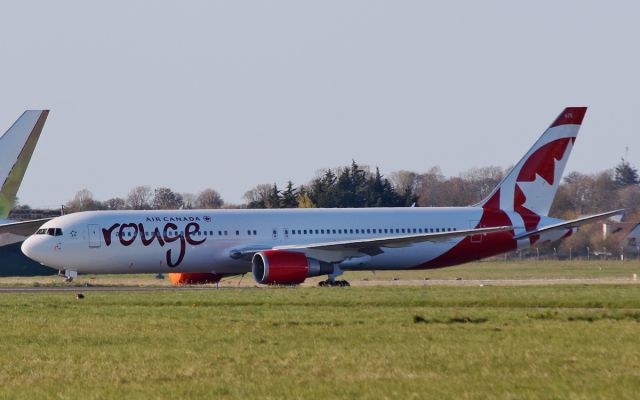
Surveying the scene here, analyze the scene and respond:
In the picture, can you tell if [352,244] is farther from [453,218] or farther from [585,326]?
[585,326]

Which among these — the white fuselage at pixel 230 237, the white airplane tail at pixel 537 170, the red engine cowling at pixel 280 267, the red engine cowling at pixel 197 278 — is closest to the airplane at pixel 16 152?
the white fuselage at pixel 230 237

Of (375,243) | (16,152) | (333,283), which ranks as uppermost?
(16,152)

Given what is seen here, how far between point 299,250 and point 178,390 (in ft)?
116

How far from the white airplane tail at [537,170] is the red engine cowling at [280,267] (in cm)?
1010

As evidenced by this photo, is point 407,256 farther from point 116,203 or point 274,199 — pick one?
point 116,203

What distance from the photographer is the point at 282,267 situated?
50.2 metres

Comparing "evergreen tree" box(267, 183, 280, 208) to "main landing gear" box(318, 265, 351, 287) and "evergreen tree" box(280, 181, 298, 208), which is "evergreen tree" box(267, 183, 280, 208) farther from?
"main landing gear" box(318, 265, 351, 287)

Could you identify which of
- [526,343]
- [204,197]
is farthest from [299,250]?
[204,197]

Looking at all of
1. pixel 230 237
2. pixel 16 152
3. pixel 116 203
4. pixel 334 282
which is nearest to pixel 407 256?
pixel 334 282

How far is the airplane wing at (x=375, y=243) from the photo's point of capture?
51.7 metres

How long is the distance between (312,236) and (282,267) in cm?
400

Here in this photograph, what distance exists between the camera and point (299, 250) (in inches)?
2062

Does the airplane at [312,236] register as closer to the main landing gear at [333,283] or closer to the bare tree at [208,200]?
the main landing gear at [333,283]

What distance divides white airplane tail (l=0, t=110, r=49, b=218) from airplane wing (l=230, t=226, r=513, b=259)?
889 cm
